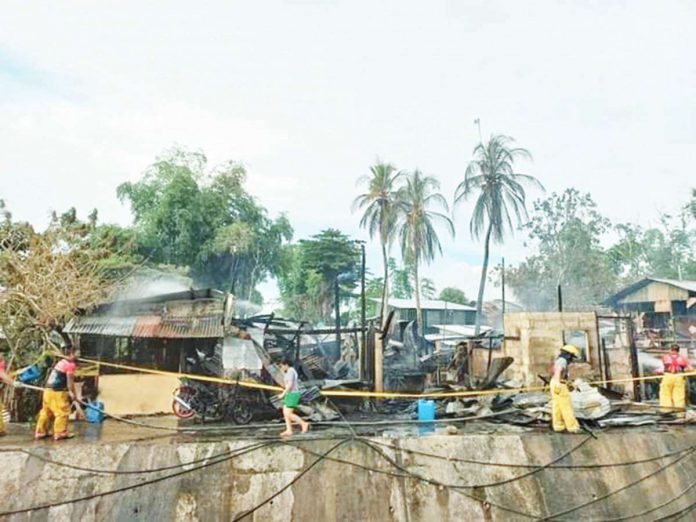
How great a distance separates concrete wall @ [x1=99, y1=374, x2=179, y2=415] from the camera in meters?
11.0

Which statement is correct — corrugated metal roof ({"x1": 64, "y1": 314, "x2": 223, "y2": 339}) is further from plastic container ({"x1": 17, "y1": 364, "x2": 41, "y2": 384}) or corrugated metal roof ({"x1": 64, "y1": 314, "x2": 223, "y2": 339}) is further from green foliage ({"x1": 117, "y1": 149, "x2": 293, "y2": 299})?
green foliage ({"x1": 117, "y1": 149, "x2": 293, "y2": 299})

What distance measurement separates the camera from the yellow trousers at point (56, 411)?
26.9 ft

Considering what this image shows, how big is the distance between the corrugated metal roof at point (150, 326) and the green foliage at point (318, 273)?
23.9 metres

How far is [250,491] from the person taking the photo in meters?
7.36

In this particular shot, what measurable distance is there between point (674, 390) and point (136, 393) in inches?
510

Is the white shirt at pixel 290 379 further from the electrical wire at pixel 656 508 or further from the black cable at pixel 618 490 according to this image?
the electrical wire at pixel 656 508

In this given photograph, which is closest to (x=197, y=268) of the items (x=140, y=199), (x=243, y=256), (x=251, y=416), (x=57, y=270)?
(x=243, y=256)

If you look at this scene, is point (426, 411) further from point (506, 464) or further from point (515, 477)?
point (515, 477)

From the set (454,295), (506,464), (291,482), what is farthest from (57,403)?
(454,295)

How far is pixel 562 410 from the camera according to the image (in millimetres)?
8625

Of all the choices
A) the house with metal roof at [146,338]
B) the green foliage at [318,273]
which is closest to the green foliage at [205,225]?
the green foliage at [318,273]

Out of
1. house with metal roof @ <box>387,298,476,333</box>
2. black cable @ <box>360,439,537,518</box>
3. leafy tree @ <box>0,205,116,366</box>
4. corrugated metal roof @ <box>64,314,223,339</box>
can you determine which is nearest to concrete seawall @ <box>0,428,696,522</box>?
black cable @ <box>360,439,537,518</box>

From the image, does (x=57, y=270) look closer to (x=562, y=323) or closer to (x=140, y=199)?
(x=562, y=323)

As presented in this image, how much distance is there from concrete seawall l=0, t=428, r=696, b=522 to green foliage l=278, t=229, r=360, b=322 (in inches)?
1084
